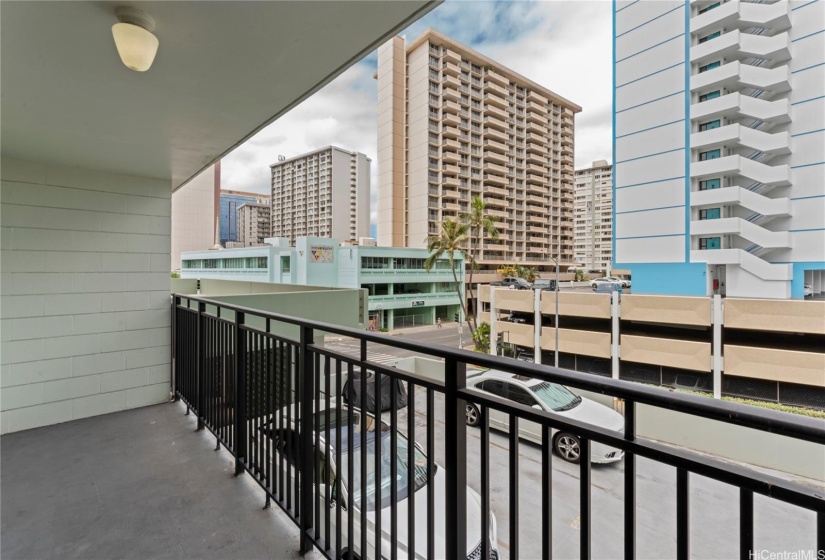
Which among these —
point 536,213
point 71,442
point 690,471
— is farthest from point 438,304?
point 690,471

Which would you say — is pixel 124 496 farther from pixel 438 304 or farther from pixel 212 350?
pixel 438 304

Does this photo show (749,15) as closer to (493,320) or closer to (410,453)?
(493,320)

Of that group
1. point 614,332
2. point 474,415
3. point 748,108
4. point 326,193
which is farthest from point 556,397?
point 326,193

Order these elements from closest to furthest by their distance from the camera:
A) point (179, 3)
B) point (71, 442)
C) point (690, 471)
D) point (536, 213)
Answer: point (690, 471), point (179, 3), point (71, 442), point (536, 213)

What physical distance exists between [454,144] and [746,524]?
33959 millimetres

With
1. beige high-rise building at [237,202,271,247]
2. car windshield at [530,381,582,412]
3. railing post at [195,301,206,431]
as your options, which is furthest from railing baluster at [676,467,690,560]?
beige high-rise building at [237,202,271,247]

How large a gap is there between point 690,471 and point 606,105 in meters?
56.8

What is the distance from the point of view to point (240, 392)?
6.35ft

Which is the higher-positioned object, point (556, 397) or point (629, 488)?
point (629, 488)

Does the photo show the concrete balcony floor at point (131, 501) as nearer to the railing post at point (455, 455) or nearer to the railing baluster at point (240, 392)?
the railing baluster at point (240, 392)

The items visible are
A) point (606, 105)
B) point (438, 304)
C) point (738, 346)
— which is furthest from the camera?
point (606, 105)

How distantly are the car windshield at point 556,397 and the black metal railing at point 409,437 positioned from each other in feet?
9.06

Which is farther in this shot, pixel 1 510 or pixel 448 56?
pixel 448 56

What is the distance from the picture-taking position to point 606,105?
153 ft
